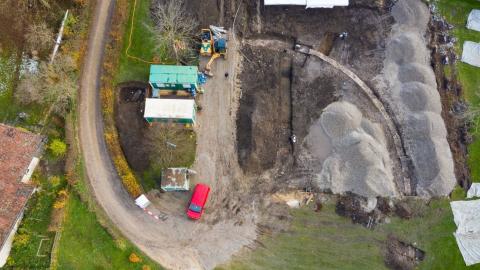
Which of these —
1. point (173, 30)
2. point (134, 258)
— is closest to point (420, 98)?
point (173, 30)

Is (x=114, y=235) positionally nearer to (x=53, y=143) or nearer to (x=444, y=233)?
(x=53, y=143)

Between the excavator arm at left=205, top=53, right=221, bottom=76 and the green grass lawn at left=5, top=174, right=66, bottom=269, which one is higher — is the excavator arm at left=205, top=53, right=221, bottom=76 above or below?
above

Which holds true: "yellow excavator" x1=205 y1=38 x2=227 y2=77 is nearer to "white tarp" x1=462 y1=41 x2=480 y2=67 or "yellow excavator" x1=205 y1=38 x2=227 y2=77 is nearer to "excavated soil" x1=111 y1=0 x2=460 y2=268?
"excavated soil" x1=111 y1=0 x2=460 y2=268

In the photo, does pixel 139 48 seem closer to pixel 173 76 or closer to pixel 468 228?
pixel 173 76

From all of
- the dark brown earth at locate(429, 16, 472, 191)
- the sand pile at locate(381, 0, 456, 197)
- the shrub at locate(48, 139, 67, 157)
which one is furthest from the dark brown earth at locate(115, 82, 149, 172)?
the dark brown earth at locate(429, 16, 472, 191)

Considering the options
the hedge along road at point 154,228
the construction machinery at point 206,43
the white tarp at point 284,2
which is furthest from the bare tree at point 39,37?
the white tarp at point 284,2

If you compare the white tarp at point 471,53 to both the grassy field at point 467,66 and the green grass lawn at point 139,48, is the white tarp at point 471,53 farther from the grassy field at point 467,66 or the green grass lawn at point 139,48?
the green grass lawn at point 139,48
